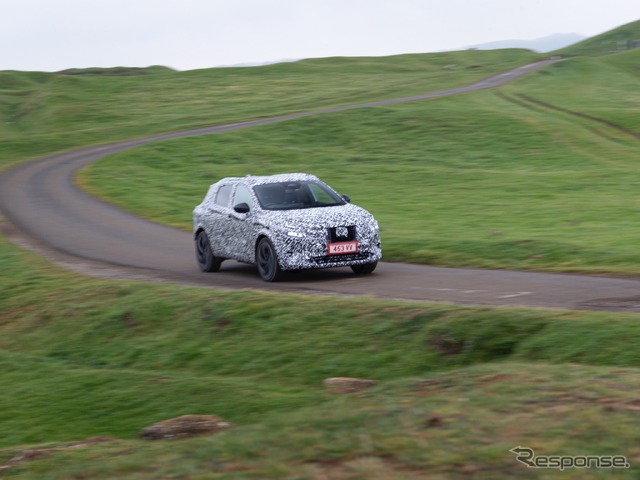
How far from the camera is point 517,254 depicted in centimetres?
1970

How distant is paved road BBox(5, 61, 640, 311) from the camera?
14.6 meters

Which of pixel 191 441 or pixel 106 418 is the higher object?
pixel 191 441

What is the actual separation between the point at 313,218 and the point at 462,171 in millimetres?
27732

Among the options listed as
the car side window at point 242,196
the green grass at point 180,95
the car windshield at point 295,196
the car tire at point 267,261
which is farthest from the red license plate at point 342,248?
the green grass at point 180,95

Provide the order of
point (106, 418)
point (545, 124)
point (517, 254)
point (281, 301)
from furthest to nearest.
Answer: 1. point (545, 124)
2. point (517, 254)
3. point (281, 301)
4. point (106, 418)

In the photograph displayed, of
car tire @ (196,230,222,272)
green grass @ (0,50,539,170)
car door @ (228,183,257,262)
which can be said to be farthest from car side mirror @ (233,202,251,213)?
green grass @ (0,50,539,170)

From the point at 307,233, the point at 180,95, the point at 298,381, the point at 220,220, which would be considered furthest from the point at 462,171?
the point at 180,95

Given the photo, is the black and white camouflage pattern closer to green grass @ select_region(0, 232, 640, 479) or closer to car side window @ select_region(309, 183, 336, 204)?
car side window @ select_region(309, 183, 336, 204)

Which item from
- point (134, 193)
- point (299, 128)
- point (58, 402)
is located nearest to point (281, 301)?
point (58, 402)

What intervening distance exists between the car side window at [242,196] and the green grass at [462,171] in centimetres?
389

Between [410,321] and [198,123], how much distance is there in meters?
56.9

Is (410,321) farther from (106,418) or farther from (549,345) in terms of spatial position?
(106,418)

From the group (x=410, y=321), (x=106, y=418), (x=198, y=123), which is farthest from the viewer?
(x=198, y=123)

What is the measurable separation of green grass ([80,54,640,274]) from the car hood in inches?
130
